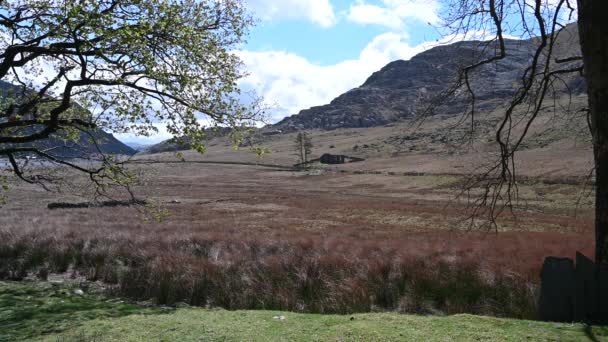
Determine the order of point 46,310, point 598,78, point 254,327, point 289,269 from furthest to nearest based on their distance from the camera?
1. point 289,269
2. point 46,310
3. point 254,327
4. point 598,78

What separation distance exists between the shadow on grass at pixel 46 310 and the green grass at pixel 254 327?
0.7 inches

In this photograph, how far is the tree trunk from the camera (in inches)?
245

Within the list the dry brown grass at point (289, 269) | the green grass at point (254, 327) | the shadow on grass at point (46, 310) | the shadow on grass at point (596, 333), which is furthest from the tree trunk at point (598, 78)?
the shadow on grass at point (46, 310)

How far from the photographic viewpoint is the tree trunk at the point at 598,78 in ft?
20.4

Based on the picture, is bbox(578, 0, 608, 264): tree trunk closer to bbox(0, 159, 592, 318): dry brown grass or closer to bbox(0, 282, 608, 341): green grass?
bbox(0, 282, 608, 341): green grass

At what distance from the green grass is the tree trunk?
1778 millimetres

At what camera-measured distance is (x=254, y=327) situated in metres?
7.40

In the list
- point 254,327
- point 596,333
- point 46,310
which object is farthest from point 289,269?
point 596,333

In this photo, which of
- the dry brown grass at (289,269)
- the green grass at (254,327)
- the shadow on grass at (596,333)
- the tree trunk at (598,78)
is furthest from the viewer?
the dry brown grass at (289,269)

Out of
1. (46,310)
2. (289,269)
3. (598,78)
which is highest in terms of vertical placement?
(598,78)

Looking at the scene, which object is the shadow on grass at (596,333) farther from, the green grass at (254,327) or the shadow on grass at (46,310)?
the shadow on grass at (46,310)

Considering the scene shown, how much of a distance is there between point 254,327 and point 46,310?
5104mm

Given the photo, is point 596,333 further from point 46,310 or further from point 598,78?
point 46,310

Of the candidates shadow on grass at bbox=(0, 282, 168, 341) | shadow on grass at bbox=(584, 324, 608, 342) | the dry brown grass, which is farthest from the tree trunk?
shadow on grass at bbox=(0, 282, 168, 341)
